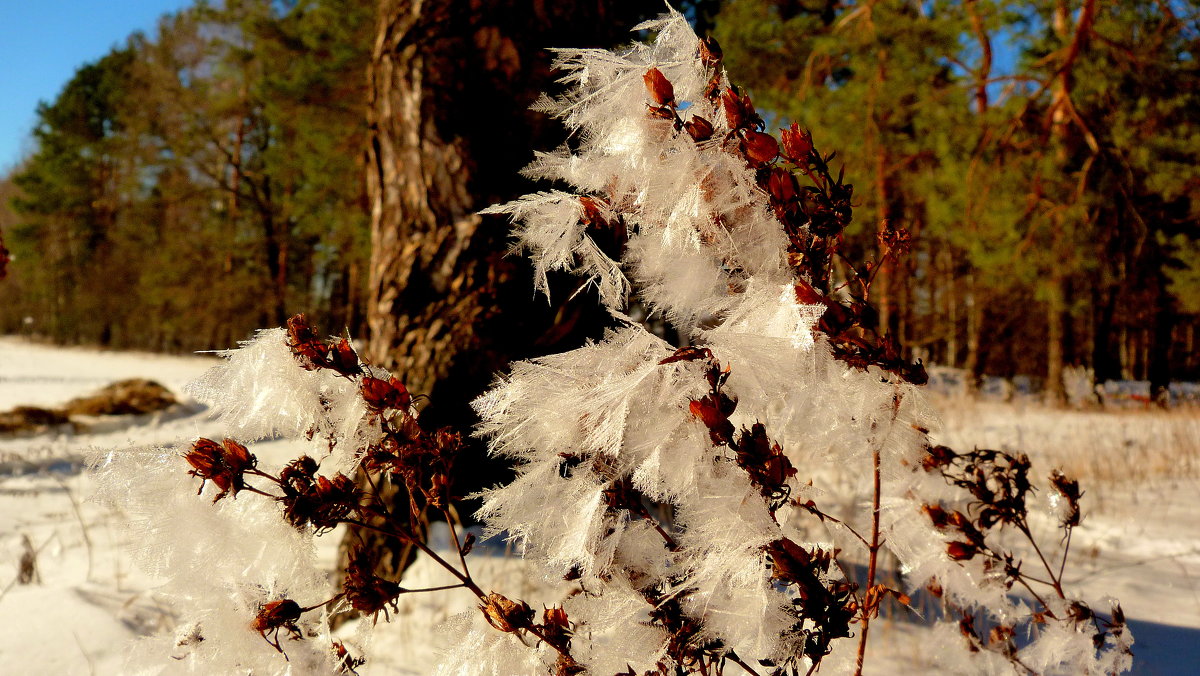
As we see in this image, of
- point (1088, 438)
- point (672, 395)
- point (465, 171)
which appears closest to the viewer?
point (672, 395)

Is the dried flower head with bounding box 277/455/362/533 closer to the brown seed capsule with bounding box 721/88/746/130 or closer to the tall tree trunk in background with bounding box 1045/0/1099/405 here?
the brown seed capsule with bounding box 721/88/746/130

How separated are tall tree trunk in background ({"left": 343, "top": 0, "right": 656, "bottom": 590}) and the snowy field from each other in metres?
0.65

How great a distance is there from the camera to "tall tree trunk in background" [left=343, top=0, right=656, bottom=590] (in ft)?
7.47

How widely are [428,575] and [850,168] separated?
24.2 feet

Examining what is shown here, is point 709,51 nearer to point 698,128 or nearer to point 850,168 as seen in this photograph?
point 698,128

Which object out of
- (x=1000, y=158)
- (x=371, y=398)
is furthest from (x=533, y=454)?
A: (x=1000, y=158)

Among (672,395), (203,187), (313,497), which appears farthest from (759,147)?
(203,187)

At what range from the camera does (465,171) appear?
7.65 feet

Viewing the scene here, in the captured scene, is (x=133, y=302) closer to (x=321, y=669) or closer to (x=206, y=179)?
(x=206, y=179)

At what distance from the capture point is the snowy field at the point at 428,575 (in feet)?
5.83

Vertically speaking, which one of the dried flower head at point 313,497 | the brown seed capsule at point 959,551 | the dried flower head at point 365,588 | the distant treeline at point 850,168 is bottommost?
the brown seed capsule at point 959,551

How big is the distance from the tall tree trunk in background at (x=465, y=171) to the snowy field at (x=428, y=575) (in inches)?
25.5

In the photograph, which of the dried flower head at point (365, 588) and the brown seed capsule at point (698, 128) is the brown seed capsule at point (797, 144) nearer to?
the brown seed capsule at point (698, 128)

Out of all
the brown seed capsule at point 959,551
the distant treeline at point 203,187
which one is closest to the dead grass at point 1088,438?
the brown seed capsule at point 959,551
